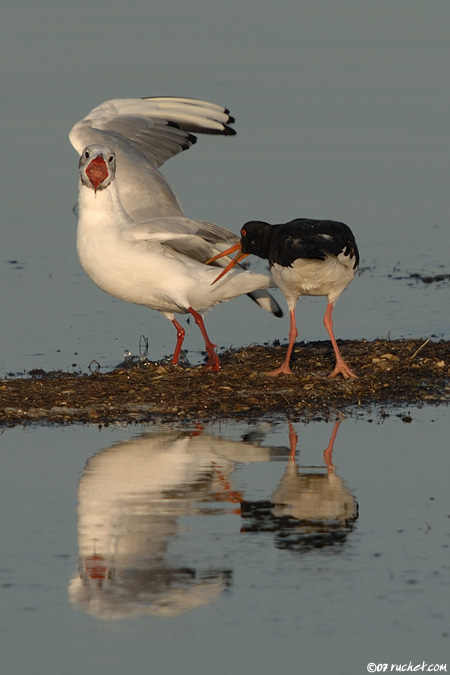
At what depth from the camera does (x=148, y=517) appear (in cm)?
733

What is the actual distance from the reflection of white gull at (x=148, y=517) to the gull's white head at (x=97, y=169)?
3.11 m

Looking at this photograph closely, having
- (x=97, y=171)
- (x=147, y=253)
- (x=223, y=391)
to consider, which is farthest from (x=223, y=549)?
(x=97, y=171)

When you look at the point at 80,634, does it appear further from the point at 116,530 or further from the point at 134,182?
the point at 134,182

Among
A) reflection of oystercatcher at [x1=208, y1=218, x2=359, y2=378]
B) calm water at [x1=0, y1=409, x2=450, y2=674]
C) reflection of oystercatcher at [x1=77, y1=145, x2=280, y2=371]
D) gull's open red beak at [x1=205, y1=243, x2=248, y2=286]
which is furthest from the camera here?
gull's open red beak at [x1=205, y1=243, x2=248, y2=286]

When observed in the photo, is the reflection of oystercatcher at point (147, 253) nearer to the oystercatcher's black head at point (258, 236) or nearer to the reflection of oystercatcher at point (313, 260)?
the oystercatcher's black head at point (258, 236)

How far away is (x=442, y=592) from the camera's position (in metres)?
6.31

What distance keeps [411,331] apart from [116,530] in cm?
677

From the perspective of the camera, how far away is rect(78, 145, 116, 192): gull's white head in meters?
11.5

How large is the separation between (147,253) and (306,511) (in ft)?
14.2

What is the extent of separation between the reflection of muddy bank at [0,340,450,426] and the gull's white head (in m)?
1.60

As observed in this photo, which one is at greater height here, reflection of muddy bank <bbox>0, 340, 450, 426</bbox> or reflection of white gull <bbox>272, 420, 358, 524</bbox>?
reflection of muddy bank <bbox>0, 340, 450, 426</bbox>

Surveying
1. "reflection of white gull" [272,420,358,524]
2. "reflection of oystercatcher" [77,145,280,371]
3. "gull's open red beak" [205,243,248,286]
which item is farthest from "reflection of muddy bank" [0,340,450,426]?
"reflection of white gull" [272,420,358,524]

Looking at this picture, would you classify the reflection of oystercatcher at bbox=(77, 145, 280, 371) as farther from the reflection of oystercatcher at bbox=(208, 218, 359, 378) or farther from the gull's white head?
the reflection of oystercatcher at bbox=(208, 218, 359, 378)

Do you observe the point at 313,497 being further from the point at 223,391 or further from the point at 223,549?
the point at 223,391
